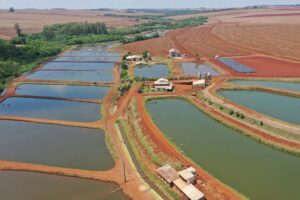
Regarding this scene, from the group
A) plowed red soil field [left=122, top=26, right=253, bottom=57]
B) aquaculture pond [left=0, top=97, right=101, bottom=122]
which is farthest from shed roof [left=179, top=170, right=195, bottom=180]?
plowed red soil field [left=122, top=26, right=253, bottom=57]

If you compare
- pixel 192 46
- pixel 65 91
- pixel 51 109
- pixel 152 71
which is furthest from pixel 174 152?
pixel 192 46

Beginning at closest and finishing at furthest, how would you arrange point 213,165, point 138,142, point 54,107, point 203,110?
point 213,165 < point 138,142 < point 203,110 < point 54,107

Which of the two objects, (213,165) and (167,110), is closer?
(213,165)

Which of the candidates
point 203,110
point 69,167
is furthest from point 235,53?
point 69,167

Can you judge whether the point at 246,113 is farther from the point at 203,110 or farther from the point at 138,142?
the point at 138,142

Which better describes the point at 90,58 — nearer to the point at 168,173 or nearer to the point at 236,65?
the point at 236,65

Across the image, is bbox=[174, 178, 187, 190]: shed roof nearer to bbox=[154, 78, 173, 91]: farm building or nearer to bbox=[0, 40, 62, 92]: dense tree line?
bbox=[154, 78, 173, 91]: farm building

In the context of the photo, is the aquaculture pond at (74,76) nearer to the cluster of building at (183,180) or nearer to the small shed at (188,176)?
the cluster of building at (183,180)
